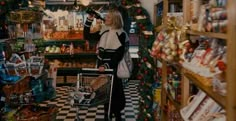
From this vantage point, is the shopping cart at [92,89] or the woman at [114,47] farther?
the woman at [114,47]

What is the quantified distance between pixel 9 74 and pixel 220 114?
2.25 m

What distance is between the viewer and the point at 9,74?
130 inches

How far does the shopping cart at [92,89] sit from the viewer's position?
4.25 meters

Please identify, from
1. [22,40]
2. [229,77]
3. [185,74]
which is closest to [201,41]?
[185,74]

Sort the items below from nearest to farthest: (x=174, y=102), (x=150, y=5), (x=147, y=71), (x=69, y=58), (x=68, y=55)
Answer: (x=174, y=102) < (x=147, y=71) < (x=150, y=5) < (x=68, y=55) < (x=69, y=58)

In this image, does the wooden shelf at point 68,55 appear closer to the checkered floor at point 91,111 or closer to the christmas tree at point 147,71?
the checkered floor at point 91,111

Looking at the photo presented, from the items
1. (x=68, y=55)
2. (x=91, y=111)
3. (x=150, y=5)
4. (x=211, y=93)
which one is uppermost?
(x=150, y=5)

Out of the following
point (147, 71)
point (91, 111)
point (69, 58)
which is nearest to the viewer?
point (147, 71)

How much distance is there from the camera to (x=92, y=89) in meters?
4.37

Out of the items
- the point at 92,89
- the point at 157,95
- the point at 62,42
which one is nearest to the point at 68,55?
the point at 62,42

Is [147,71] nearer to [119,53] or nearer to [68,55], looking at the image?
[119,53]

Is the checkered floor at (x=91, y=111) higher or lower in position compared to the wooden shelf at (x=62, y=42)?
lower

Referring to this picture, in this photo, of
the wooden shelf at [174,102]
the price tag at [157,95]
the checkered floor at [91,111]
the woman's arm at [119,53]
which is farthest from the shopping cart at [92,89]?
the checkered floor at [91,111]

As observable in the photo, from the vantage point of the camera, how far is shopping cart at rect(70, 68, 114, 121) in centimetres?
425
